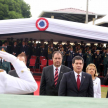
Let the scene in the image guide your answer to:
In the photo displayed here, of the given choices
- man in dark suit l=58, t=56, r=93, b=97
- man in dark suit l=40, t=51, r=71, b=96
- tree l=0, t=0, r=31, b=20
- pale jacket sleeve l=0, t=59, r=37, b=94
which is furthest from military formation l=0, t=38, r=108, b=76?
tree l=0, t=0, r=31, b=20

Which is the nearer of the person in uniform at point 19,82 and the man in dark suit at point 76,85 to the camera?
the person in uniform at point 19,82

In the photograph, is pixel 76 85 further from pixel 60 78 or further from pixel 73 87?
pixel 60 78

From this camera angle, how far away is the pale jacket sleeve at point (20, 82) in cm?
141

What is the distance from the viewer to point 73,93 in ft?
10.5

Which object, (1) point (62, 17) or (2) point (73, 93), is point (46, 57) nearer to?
(2) point (73, 93)

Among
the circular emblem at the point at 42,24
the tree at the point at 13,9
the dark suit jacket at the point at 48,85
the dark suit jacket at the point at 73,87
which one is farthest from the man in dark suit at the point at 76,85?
the tree at the point at 13,9

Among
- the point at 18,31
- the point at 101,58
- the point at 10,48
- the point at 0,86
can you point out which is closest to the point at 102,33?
the point at 101,58

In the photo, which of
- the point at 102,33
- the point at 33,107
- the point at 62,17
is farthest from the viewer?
the point at 62,17

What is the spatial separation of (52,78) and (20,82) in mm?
2406

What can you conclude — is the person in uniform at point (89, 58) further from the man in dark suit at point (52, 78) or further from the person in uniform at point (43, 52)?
the man in dark suit at point (52, 78)

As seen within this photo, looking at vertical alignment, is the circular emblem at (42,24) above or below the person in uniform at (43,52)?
above

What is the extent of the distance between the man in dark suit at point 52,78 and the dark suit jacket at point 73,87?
578mm

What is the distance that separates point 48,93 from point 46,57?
917cm

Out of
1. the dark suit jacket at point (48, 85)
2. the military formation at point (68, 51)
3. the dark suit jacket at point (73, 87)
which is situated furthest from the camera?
the military formation at point (68, 51)
